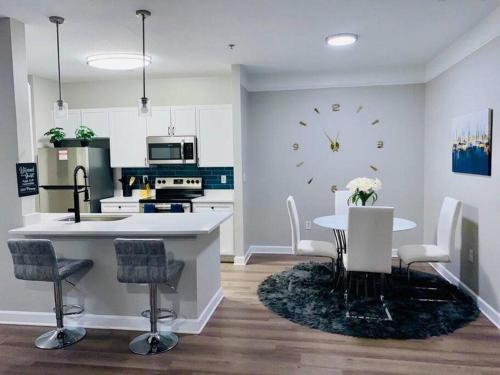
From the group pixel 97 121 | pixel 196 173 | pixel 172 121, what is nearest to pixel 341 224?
pixel 196 173

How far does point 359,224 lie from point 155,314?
1811mm

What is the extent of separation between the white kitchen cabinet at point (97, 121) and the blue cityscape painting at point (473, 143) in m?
4.39

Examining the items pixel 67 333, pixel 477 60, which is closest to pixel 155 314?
pixel 67 333

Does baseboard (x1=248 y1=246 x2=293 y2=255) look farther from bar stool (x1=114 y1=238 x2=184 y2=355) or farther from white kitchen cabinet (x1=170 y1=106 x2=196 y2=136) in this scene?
bar stool (x1=114 y1=238 x2=184 y2=355)

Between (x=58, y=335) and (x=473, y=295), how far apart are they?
12.0 ft

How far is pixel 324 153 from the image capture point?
5.57 metres

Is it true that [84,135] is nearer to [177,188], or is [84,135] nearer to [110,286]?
[177,188]

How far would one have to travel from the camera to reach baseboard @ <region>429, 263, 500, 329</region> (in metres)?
3.30

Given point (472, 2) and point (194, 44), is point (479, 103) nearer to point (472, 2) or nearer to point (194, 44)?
point (472, 2)

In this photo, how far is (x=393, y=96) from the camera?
211 inches

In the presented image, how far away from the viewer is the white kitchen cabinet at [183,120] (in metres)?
5.41

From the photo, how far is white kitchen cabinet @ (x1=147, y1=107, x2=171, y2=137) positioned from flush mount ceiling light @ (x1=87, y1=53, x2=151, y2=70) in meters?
1.00

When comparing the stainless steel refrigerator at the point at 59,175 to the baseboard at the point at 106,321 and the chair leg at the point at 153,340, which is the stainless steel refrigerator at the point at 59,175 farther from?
the chair leg at the point at 153,340

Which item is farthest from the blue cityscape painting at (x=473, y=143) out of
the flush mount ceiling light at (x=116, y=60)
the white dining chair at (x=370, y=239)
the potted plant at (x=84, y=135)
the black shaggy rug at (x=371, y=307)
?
the potted plant at (x=84, y=135)
